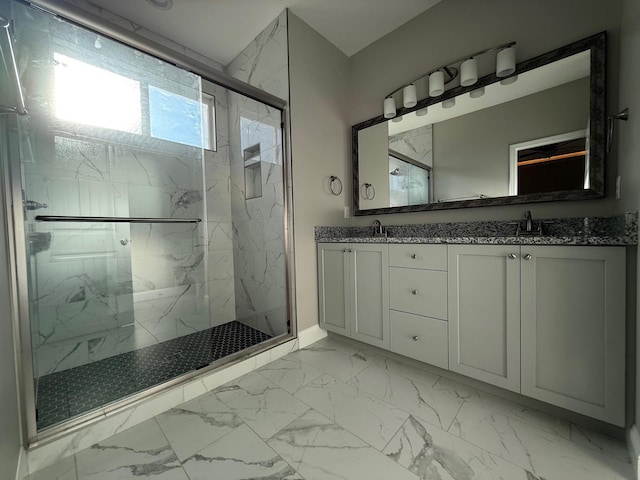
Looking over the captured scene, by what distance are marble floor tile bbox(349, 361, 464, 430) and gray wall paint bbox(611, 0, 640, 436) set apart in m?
0.61

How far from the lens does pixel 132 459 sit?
0.99 meters

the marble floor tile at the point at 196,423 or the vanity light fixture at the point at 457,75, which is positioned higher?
the vanity light fixture at the point at 457,75

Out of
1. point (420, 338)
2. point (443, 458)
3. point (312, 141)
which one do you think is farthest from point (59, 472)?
point (312, 141)

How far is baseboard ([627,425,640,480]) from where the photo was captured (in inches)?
33.0

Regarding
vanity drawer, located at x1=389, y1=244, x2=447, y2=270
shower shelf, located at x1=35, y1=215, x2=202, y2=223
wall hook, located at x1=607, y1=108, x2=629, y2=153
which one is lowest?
vanity drawer, located at x1=389, y1=244, x2=447, y2=270

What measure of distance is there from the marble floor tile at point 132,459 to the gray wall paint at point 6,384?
232 millimetres

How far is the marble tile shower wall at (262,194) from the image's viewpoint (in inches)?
80.0

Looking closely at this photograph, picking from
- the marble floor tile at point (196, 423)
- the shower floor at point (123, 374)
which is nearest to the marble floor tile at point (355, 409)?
the marble floor tile at point (196, 423)

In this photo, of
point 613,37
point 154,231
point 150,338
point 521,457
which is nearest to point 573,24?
point 613,37

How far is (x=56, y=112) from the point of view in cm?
160

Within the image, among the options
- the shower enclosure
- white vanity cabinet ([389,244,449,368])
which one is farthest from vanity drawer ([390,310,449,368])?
the shower enclosure

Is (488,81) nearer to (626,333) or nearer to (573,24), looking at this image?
(573,24)

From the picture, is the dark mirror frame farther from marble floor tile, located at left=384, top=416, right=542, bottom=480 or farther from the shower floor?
the shower floor

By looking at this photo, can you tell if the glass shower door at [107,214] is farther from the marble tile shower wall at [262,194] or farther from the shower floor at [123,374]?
the marble tile shower wall at [262,194]
